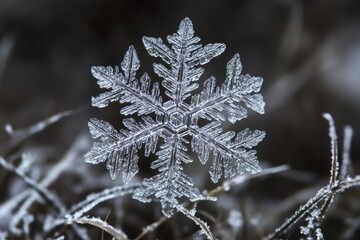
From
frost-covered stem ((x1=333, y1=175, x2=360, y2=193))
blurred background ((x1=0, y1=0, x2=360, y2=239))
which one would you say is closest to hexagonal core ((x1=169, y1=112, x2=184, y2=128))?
frost-covered stem ((x1=333, y1=175, x2=360, y2=193))

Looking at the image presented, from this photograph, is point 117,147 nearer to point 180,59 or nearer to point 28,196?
point 180,59

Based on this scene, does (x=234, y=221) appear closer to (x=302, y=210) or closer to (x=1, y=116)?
(x=302, y=210)

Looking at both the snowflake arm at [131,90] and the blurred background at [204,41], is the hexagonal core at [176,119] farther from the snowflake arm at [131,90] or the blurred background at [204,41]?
the blurred background at [204,41]

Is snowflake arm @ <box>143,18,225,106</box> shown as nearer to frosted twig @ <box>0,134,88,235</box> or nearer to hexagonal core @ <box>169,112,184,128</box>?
hexagonal core @ <box>169,112,184,128</box>

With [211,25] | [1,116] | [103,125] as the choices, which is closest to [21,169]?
[103,125]

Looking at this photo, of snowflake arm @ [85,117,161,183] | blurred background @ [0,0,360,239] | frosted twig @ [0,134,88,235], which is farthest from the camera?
blurred background @ [0,0,360,239]

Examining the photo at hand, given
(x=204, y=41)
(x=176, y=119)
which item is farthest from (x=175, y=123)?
(x=204, y=41)
